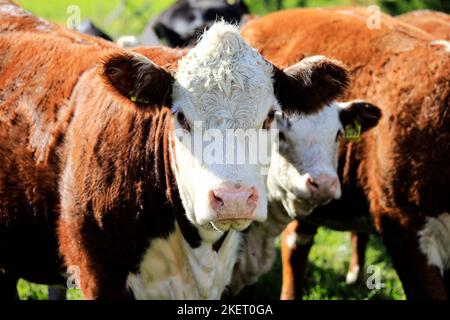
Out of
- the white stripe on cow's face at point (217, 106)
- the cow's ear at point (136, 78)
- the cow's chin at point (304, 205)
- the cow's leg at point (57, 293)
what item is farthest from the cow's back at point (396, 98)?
the cow's leg at point (57, 293)

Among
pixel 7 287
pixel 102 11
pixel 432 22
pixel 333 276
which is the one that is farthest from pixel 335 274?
pixel 102 11

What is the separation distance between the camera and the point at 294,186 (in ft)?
17.7

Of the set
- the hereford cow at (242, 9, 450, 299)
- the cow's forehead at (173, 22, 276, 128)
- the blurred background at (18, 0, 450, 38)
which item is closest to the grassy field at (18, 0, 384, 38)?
the blurred background at (18, 0, 450, 38)

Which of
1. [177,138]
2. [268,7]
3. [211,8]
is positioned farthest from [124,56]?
[268,7]

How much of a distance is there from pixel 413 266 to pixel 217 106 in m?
2.19

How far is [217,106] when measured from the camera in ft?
12.6

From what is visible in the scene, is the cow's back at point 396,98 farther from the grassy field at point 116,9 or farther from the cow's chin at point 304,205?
the grassy field at point 116,9

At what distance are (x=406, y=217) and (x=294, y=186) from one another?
0.73 meters

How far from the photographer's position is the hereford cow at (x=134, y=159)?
387 cm

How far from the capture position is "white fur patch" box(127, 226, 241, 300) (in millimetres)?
4336

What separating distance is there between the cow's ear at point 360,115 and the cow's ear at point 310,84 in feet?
3.58

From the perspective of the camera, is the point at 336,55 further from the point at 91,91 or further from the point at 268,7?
the point at 268,7

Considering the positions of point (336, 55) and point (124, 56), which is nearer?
point (124, 56)
